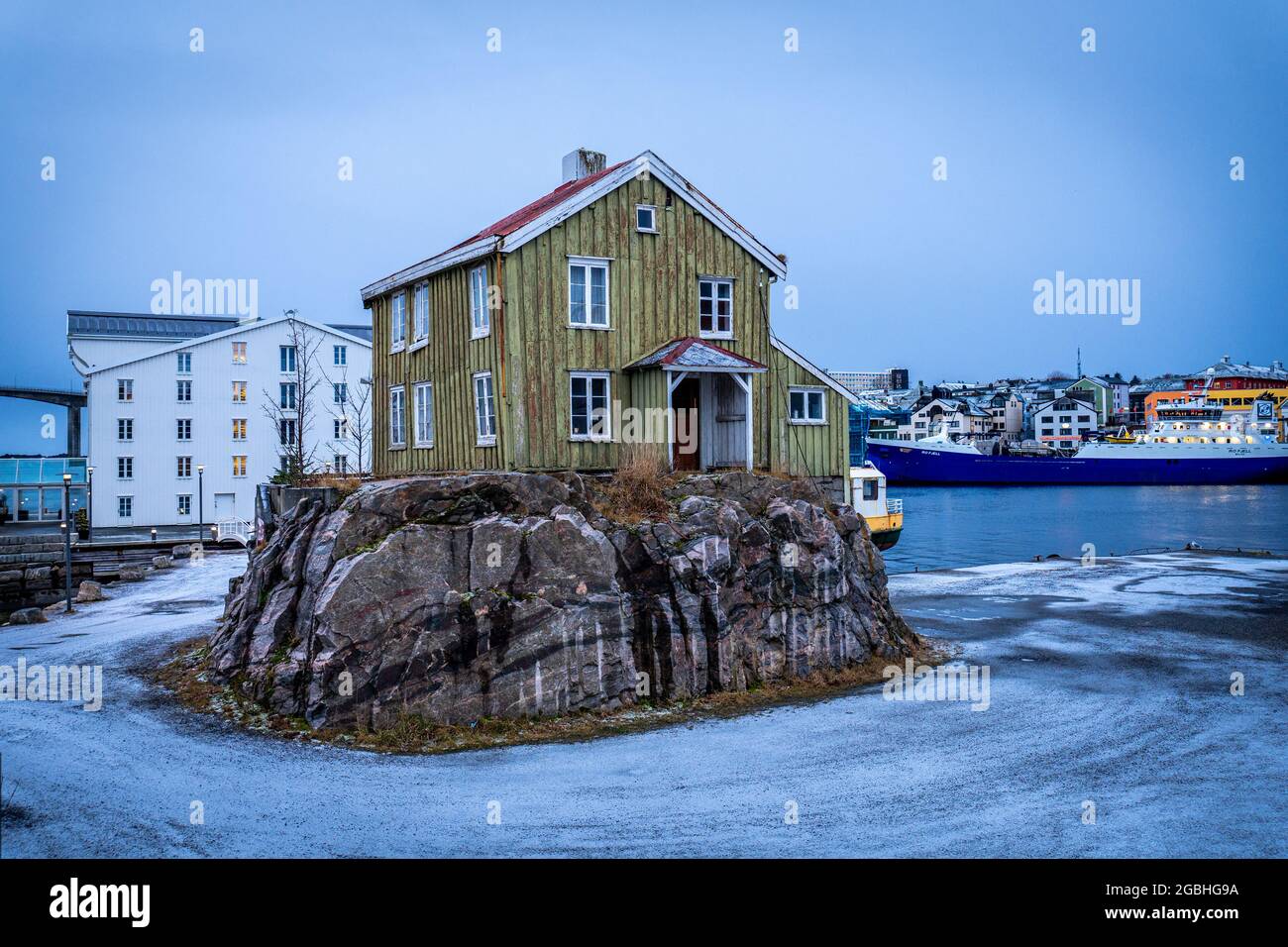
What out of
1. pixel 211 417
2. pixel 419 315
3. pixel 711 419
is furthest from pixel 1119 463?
pixel 419 315

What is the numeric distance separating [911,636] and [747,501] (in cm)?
545

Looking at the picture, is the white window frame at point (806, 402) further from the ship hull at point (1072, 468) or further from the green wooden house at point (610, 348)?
the ship hull at point (1072, 468)

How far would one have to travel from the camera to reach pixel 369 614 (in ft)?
52.1

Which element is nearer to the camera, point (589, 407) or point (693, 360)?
point (693, 360)

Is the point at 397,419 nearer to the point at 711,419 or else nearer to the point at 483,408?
the point at 483,408

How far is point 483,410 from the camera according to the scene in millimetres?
23188

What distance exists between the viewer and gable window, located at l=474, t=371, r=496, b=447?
22.8 m

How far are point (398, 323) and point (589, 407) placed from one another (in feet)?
25.2

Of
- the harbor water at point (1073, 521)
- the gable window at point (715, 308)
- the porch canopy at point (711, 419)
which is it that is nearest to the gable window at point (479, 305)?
the porch canopy at point (711, 419)

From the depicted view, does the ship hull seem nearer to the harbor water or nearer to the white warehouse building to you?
the harbor water

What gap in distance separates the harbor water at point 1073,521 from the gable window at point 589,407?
28836 millimetres
